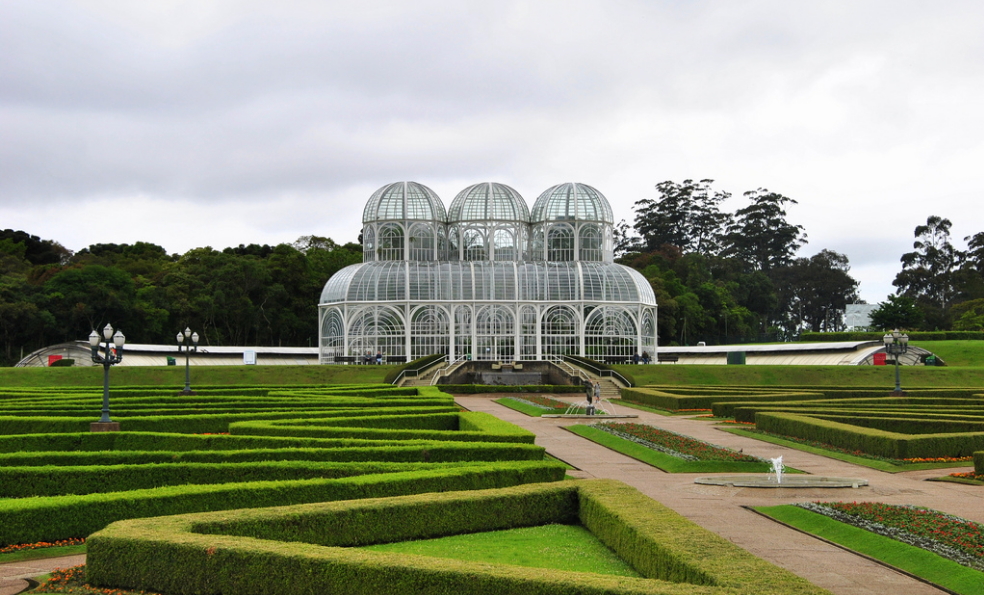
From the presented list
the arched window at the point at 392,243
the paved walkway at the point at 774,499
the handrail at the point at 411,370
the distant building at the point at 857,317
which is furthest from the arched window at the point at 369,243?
the distant building at the point at 857,317

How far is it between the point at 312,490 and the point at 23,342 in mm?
58431

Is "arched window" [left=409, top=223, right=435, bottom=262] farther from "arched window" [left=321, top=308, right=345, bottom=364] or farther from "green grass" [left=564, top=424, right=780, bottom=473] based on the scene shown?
"green grass" [left=564, top=424, right=780, bottom=473]

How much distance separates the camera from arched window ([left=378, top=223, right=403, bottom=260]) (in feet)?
194

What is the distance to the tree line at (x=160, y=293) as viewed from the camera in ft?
201

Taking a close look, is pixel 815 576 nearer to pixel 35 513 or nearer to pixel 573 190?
pixel 35 513

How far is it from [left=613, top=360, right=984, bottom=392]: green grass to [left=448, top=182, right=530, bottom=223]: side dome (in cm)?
1604

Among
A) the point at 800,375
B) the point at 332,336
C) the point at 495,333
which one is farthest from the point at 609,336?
the point at 332,336

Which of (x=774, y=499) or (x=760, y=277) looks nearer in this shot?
(x=774, y=499)

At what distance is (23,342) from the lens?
6259 centimetres

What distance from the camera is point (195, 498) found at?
12.0m

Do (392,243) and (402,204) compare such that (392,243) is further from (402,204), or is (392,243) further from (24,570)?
(24,570)

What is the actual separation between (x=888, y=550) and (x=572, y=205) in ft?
165

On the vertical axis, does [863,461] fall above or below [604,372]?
below

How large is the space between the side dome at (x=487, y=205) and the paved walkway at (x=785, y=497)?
120 ft
